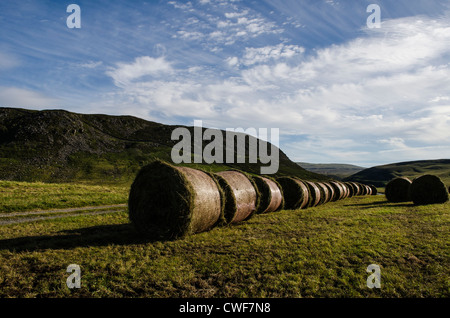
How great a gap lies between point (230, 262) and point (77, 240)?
215 inches

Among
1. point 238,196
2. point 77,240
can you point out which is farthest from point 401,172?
point 77,240

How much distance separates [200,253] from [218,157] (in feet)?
349

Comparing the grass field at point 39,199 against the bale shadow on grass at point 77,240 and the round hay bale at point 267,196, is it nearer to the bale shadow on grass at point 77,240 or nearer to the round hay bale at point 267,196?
the bale shadow on grass at point 77,240

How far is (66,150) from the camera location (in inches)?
3051

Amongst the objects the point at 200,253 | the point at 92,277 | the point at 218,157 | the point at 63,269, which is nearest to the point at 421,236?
the point at 200,253

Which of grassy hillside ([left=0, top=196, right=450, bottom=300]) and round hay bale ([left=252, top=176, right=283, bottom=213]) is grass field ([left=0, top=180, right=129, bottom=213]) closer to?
grassy hillside ([left=0, top=196, right=450, bottom=300])

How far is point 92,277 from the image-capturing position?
564cm

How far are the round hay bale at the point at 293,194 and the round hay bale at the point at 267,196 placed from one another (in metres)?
2.81

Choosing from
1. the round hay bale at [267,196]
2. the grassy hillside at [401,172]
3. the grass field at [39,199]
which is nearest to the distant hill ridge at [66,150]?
the grass field at [39,199]

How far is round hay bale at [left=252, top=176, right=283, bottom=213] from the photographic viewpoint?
14.9 metres

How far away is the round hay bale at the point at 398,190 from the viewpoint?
1065 inches

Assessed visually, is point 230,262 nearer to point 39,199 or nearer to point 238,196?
point 238,196

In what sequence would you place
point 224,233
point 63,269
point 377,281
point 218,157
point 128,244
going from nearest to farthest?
1. point 377,281
2. point 63,269
3. point 128,244
4. point 224,233
5. point 218,157
